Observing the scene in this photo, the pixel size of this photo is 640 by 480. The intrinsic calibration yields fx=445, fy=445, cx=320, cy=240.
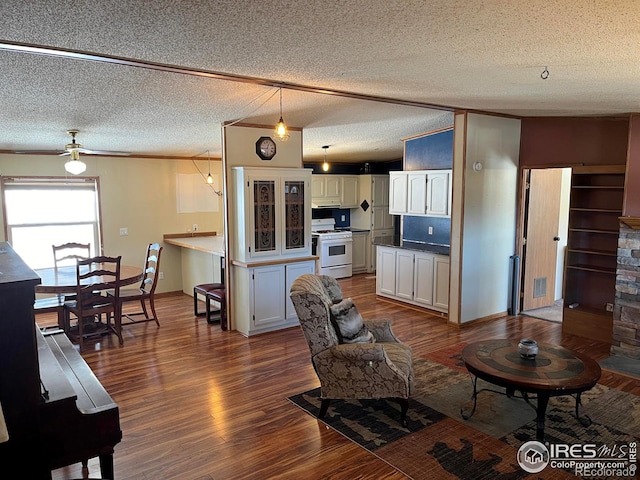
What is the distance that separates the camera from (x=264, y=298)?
5.23 meters

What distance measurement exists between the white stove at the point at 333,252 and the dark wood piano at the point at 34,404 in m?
6.16

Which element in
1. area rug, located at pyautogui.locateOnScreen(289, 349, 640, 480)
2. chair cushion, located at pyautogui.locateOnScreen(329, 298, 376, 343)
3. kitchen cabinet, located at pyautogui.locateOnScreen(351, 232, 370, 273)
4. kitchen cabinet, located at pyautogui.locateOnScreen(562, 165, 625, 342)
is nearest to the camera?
area rug, located at pyautogui.locateOnScreen(289, 349, 640, 480)

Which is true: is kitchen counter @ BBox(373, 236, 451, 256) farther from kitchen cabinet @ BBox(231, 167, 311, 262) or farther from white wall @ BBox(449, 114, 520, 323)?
kitchen cabinet @ BBox(231, 167, 311, 262)

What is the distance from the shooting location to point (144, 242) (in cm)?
701

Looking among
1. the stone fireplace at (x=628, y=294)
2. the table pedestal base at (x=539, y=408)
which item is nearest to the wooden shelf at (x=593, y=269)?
the stone fireplace at (x=628, y=294)

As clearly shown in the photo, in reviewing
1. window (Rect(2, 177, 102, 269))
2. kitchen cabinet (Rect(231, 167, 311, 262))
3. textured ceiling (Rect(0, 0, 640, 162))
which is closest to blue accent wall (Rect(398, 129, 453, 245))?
textured ceiling (Rect(0, 0, 640, 162))

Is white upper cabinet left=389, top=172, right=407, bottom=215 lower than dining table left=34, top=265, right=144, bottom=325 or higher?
higher

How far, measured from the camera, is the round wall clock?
527 cm

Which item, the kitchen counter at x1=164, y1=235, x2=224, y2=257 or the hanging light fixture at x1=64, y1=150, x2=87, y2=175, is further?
the kitchen counter at x1=164, y1=235, x2=224, y2=257

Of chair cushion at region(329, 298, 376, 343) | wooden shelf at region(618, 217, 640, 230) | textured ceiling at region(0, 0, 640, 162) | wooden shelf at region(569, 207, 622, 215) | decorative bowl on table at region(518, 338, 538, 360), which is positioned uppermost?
textured ceiling at region(0, 0, 640, 162)

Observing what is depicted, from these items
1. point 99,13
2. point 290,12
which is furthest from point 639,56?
point 99,13

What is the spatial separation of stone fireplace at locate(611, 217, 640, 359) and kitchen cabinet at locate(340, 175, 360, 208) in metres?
5.17

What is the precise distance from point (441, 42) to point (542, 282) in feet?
15.7

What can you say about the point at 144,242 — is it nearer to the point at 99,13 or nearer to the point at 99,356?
the point at 99,356
